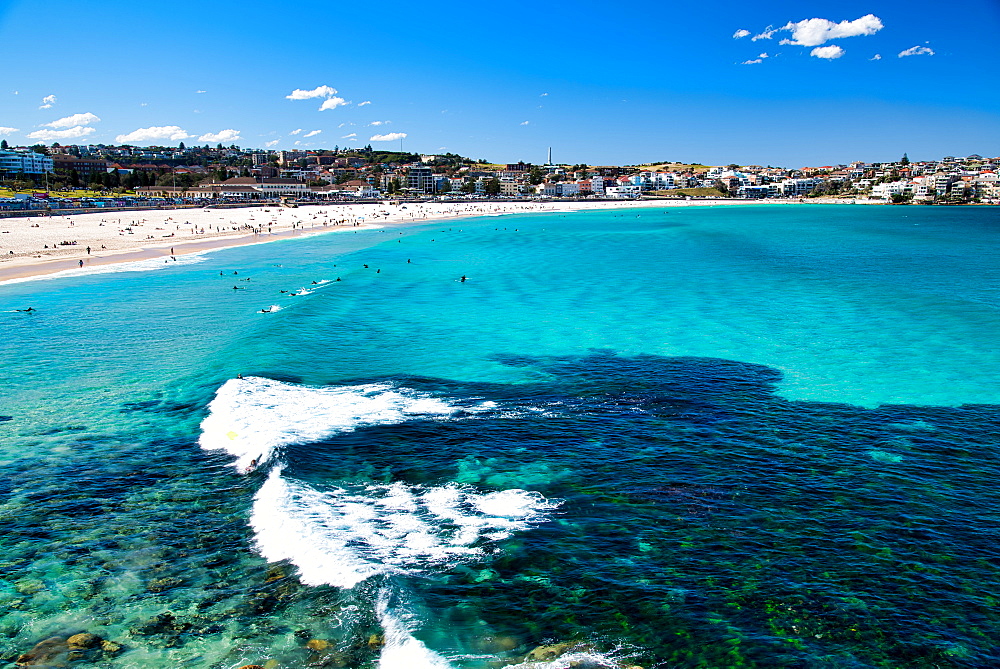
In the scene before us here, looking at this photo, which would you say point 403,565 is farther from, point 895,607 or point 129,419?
point 129,419

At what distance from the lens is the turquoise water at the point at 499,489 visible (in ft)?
37.9

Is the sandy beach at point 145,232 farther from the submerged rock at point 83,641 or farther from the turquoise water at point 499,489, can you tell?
the submerged rock at point 83,641

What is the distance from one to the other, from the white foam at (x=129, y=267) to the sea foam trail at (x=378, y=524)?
48.7 meters

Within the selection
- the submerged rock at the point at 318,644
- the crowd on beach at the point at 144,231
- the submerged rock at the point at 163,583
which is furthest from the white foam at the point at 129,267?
the submerged rock at the point at 318,644

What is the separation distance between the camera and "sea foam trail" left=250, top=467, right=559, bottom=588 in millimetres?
13406

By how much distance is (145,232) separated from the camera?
8962 centimetres

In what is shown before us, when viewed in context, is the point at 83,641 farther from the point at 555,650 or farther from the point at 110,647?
the point at 555,650

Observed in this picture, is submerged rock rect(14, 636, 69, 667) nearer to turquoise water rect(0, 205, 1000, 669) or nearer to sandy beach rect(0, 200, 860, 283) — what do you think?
turquoise water rect(0, 205, 1000, 669)

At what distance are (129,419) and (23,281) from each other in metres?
39.3

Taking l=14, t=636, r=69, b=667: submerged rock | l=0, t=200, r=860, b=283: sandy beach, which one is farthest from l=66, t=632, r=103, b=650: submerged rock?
l=0, t=200, r=860, b=283: sandy beach

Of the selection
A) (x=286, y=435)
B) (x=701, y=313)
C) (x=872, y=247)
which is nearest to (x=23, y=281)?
(x=286, y=435)

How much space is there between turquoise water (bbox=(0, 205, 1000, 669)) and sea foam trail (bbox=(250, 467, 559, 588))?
0.07 metres

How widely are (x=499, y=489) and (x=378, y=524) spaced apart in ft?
10.7

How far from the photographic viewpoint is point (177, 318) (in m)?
38.0
